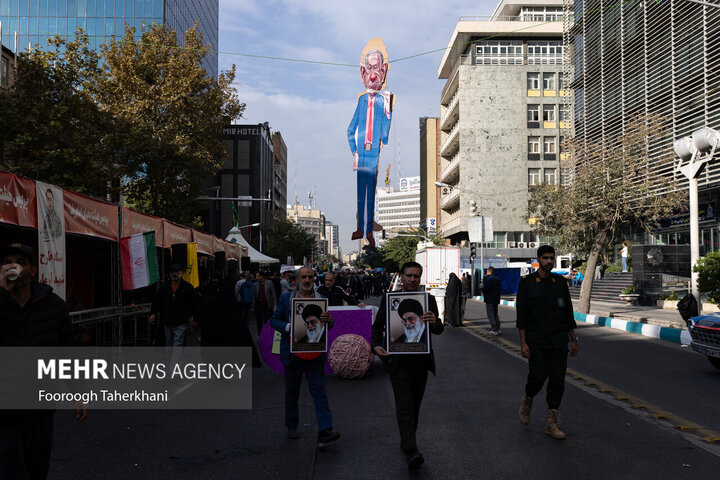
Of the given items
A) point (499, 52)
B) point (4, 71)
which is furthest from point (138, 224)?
point (499, 52)

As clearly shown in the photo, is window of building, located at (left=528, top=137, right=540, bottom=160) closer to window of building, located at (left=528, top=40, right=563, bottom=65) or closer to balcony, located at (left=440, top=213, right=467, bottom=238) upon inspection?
window of building, located at (left=528, top=40, right=563, bottom=65)

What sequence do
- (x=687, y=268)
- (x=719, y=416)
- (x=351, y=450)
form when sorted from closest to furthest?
(x=351, y=450) < (x=719, y=416) < (x=687, y=268)

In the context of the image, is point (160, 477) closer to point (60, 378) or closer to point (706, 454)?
point (60, 378)

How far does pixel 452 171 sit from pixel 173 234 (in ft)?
189

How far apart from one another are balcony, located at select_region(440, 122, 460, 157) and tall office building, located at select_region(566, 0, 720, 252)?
2851 cm

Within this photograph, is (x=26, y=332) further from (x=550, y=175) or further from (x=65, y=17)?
(x=550, y=175)

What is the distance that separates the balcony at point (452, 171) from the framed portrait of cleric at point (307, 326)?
61826 mm

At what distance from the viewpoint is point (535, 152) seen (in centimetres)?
6600

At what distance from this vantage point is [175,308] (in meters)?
9.70

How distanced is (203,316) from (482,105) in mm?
59374

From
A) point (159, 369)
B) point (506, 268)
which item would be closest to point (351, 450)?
point (159, 369)

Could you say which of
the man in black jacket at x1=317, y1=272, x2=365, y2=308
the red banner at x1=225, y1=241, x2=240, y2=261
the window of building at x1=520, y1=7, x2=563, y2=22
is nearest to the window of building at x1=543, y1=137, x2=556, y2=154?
the window of building at x1=520, y1=7, x2=563, y2=22

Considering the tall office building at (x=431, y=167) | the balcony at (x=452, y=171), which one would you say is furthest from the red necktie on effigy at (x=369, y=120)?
the tall office building at (x=431, y=167)

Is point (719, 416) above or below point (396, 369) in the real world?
below
